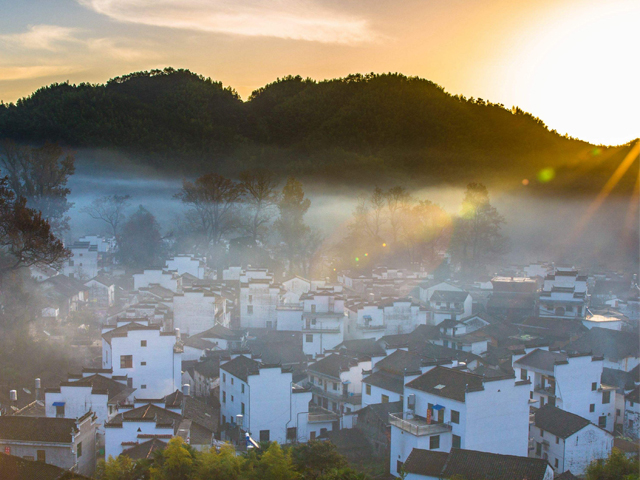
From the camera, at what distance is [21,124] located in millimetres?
26547

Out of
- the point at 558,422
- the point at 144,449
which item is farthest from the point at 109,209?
the point at 558,422

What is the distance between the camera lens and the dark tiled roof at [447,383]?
9367 mm

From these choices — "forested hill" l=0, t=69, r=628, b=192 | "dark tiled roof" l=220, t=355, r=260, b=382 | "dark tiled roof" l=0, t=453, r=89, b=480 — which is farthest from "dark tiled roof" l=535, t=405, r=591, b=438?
"forested hill" l=0, t=69, r=628, b=192

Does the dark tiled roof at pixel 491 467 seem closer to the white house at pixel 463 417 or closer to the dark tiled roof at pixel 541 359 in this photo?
the white house at pixel 463 417

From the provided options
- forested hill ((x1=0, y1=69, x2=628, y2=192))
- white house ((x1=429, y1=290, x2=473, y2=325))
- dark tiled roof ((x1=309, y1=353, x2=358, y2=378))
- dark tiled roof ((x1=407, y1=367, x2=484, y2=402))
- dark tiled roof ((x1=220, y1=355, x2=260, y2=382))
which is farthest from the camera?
forested hill ((x1=0, y1=69, x2=628, y2=192))

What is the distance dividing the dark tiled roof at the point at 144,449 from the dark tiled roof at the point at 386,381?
4.31m

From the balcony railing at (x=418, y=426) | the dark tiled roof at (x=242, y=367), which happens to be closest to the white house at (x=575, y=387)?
the balcony railing at (x=418, y=426)

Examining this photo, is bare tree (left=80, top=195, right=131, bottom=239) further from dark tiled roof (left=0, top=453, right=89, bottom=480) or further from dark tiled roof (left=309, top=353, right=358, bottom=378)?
dark tiled roof (left=0, top=453, right=89, bottom=480)

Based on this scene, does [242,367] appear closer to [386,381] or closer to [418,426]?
[386,381]

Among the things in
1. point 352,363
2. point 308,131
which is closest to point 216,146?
point 308,131

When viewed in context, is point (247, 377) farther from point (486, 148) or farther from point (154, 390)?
point (486, 148)

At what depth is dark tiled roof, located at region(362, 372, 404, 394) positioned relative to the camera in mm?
10923

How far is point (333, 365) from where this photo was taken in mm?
12648

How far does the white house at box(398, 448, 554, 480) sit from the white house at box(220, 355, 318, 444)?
9.76 ft
